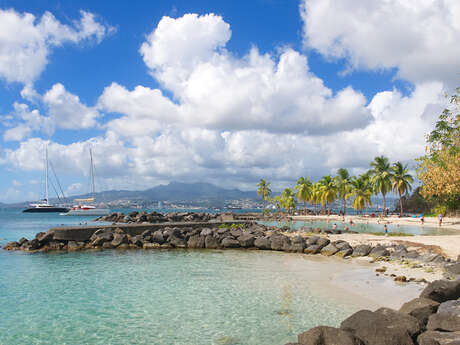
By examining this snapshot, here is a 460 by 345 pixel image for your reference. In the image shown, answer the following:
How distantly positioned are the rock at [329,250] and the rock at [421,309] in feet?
44.2

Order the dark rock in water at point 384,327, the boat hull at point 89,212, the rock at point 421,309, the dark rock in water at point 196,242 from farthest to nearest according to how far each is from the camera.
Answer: the boat hull at point 89,212, the dark rock in water at point 196,242, the rock at point 421,309, the dark rock in water at point 384,327

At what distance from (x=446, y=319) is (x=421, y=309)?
0.92 meters

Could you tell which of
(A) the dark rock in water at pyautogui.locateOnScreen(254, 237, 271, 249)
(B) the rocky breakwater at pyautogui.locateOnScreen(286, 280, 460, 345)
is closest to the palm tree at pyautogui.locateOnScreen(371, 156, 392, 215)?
(A) the dark rock in water at pyautogui.locateOnScreen(254, 237, 271, 249)

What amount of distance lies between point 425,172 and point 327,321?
2196cm

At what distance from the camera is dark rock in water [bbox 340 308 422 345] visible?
21.8ft

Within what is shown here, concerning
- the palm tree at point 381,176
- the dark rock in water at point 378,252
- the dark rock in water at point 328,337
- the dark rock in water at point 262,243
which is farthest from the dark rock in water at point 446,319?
the palm tree at point 381,176

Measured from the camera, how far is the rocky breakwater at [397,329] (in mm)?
6512

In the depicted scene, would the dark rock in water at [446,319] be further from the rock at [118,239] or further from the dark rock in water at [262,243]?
the rock at [118,239]

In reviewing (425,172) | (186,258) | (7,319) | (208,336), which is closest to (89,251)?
(186,258)

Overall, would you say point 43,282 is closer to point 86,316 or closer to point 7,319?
point 7,319

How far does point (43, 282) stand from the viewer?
603 inches

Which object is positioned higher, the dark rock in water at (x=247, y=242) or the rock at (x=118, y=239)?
the rock at (x=118, y=239)

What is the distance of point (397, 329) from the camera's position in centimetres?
684

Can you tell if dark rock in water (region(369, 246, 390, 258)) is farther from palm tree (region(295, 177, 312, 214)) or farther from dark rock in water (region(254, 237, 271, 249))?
palm tree (region(295, 177, 312, 214))
